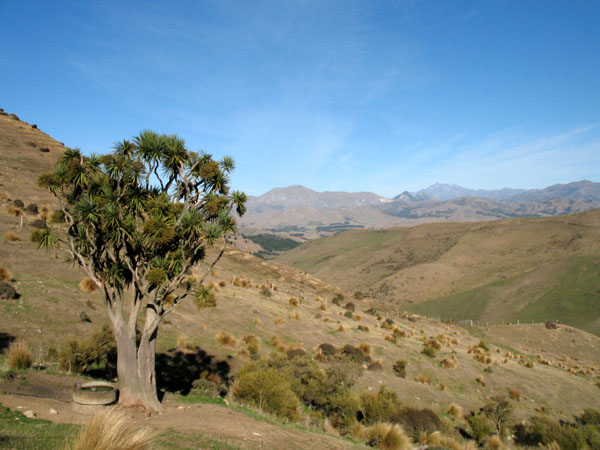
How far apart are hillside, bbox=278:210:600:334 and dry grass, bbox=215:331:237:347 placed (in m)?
80.8

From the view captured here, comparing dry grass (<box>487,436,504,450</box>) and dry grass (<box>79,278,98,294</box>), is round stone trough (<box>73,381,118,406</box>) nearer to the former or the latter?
dry grass (<box>79,278,98,294</box>)

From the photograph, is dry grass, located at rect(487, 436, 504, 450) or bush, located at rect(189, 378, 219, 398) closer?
bush, located at rect(189, 378, 219, 398)

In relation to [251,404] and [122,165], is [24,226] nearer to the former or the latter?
[122,165]

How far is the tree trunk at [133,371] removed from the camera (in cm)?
1138

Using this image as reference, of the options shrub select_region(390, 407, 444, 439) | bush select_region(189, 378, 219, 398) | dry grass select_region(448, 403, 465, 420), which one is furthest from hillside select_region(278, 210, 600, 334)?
bush select_region(189, 378, 219, 398)

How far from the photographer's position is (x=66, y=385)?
12727mm

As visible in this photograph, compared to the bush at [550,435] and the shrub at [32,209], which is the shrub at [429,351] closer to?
the bush at [550,435]

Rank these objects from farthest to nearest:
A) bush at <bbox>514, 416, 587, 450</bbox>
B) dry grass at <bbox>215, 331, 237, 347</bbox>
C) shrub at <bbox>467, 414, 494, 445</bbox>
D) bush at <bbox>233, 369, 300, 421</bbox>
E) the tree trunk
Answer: dry grass at <bbox>215, 331, 237, 347</bbox>, shrub at <bbox>467, 414, 494, 445</bbox>, bush at <bbox>514, 416, 587, 450</bbox>, bush at <bbox>233, 369, 300, 421</bbox>, the tree trunk

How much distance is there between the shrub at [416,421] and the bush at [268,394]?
6293mm

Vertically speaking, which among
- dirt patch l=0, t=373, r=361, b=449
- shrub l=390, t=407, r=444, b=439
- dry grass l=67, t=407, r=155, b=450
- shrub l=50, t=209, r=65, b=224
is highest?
shrub l=50, t=209, r=65, b=224

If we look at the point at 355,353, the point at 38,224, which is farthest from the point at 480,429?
the point at 38,224

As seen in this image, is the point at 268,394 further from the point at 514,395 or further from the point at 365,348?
the point at 514,395

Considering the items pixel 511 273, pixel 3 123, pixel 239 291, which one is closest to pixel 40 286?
pixel 239 291

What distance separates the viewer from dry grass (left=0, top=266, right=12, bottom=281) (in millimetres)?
20078
